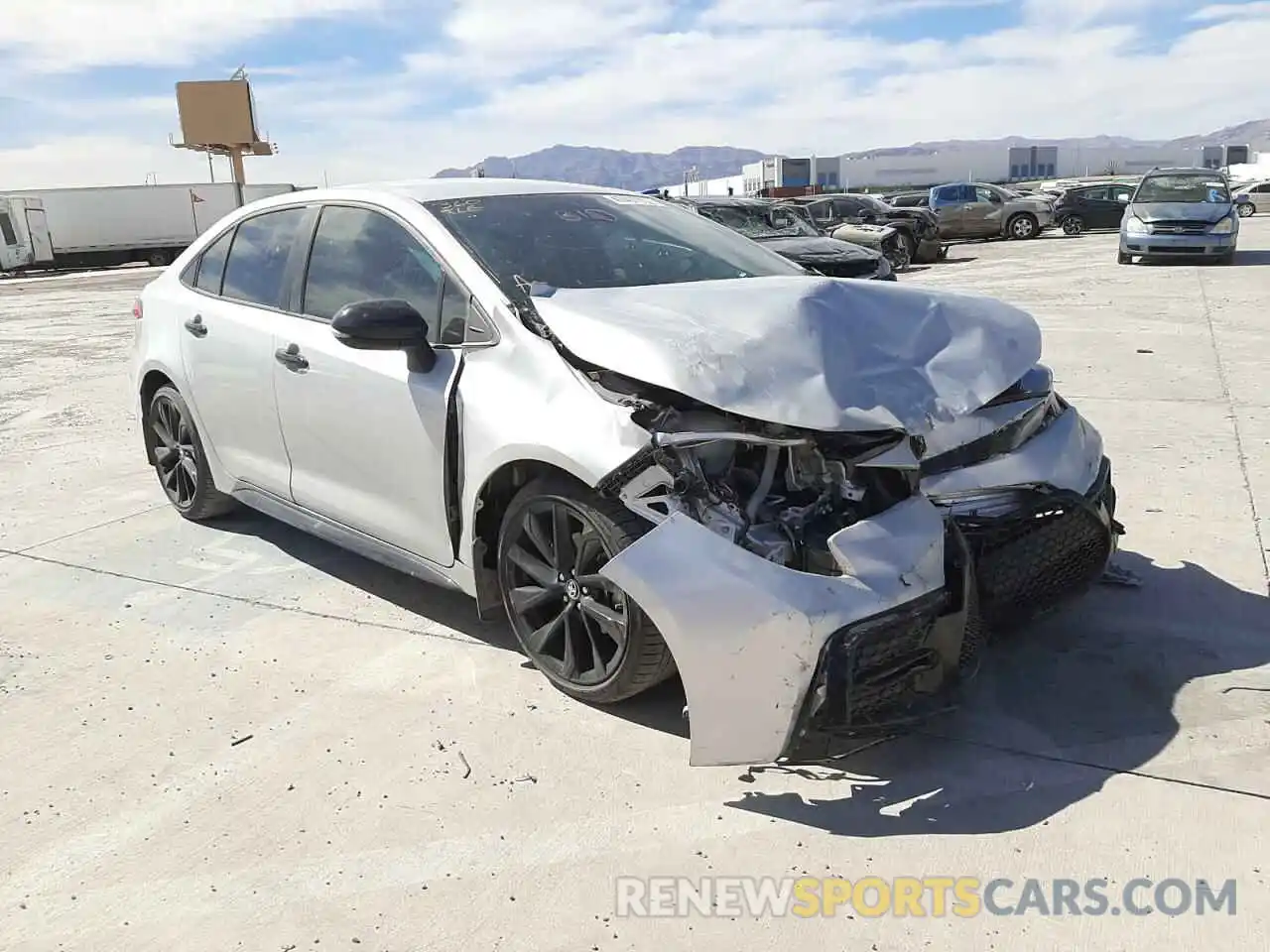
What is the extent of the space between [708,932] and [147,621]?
2858 millimetres

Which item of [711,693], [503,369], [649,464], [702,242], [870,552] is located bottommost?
[711,693]

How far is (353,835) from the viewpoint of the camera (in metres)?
2.74

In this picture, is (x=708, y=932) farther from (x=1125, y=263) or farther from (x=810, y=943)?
(x=1125, y=263)

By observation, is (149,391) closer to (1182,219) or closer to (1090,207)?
(1182,219)

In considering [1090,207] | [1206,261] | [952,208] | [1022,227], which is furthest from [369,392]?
[1090,207]

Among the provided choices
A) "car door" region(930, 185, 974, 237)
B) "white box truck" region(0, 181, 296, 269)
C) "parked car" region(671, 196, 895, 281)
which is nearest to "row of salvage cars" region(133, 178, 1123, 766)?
"parked car" region(671, 196, 895, 281)

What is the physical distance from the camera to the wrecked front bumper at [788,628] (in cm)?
256

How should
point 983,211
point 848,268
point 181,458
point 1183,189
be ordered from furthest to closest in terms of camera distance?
point 983,211
point 1183,189
point 848,268
point 181,458

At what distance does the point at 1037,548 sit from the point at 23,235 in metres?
40.9

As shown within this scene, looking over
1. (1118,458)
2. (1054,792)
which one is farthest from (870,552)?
Result: (1118,458)

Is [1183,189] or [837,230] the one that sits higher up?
[1183,189]

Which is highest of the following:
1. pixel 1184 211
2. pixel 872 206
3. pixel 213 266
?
pixel 872 206

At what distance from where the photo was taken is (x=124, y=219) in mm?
37719

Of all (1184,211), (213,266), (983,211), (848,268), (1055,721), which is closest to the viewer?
(1055,721)
